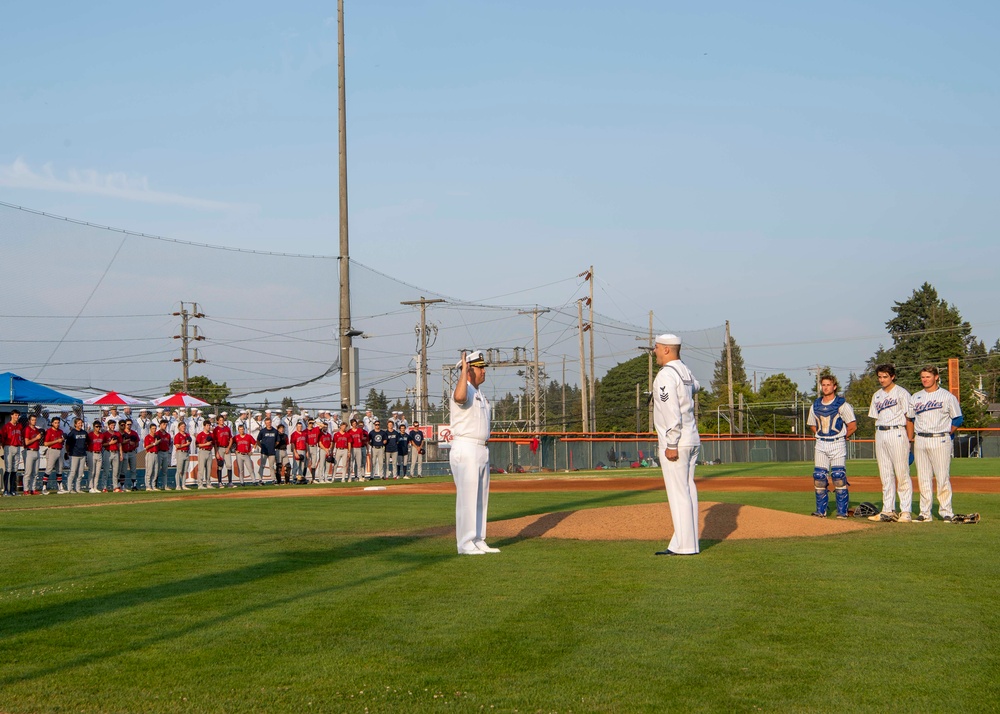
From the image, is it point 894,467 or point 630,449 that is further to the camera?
point 630,449

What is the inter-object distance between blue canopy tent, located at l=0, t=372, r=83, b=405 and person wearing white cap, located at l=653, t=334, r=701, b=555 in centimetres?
2069

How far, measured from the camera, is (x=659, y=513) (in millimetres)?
10797

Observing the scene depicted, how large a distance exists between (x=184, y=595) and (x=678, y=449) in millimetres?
4277

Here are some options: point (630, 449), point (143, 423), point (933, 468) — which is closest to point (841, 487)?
point (933, 468)

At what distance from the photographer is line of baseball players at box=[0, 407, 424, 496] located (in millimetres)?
20922

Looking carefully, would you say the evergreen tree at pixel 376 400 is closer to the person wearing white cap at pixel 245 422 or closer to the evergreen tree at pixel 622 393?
the person wearing white cap at pixel 245 422

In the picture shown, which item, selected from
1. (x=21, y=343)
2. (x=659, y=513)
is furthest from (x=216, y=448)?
(x=659, y=513)

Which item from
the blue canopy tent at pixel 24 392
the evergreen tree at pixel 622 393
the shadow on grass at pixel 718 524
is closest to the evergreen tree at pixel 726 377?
the evergreen tree at pixel 622 393

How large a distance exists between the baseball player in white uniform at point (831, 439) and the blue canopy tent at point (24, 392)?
2022 cm

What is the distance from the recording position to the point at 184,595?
20.8 ft

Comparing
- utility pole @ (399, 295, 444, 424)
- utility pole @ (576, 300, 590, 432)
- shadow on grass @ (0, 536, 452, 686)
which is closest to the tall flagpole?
utility pole @ (399, 295, 444, 424)

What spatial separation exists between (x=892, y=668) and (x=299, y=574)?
4.49m

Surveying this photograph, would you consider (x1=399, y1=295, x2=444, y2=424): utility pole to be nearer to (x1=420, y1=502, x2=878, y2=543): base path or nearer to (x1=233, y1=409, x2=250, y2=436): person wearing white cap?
(x1=233, y1=409, x2=250, y2=436): person wearing white cap

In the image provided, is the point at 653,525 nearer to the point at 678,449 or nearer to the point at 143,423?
the point at 678,449
